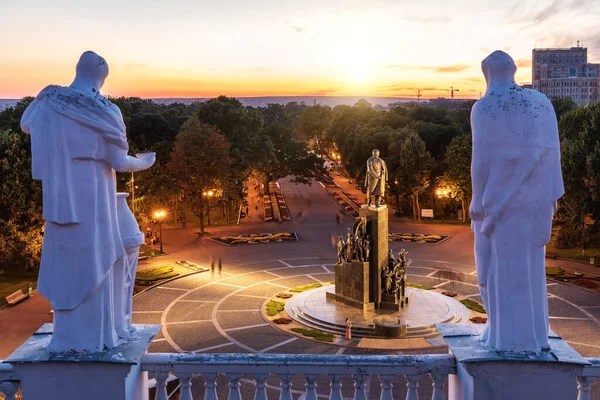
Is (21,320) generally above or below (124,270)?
below

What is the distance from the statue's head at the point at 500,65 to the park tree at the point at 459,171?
41.5m

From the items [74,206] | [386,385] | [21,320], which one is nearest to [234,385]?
[386,385]

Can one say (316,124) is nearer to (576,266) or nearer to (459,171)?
(459,171)

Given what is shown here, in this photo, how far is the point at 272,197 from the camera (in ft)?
211

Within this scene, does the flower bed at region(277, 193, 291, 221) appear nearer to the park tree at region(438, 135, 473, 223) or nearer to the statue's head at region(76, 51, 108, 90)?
the park tree at region(438, 135, 473, 223)

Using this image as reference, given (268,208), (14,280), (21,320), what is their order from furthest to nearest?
1. (268,208)
2. (14,280)
3. (21,320)

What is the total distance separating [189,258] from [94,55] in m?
30.1

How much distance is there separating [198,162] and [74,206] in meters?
37.5

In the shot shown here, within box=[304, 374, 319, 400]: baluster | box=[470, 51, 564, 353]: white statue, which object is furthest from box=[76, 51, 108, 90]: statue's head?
box=[470, 51, 564, 353]: white statue

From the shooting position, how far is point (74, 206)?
5809 millimetres

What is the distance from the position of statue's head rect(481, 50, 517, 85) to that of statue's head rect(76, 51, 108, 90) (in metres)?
4.24

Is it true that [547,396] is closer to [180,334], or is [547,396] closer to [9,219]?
[180,334]

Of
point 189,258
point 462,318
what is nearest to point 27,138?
point 189,258

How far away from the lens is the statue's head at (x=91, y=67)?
6008mm
